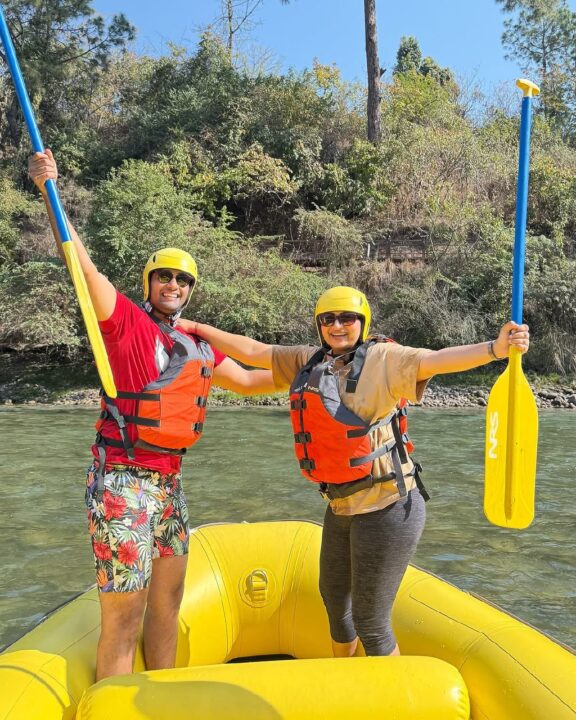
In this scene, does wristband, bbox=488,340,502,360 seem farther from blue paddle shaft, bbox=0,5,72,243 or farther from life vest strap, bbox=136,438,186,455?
blue paddle shaft, bbox=0,5,72,243

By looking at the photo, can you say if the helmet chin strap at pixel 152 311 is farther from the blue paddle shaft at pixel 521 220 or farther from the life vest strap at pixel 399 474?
the blue paddle shaft at pixel 521 220

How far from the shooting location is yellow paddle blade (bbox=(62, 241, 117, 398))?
6.04ft

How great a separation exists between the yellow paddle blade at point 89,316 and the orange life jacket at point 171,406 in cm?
12

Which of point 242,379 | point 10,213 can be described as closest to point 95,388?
point 10,213

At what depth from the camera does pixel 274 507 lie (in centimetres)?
596

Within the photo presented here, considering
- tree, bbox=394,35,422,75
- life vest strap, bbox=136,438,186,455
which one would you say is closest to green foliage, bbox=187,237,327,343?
life vest strap, bbox=136,438,186,455

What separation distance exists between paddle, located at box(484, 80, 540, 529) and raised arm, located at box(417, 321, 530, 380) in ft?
0.15

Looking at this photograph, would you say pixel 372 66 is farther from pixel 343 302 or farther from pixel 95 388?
pixel 343 302

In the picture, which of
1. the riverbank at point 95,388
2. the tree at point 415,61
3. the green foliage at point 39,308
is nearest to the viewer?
the riverbank at point 95,388

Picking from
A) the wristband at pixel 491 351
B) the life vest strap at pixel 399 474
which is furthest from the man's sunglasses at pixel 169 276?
the wristband at pixel 491 351

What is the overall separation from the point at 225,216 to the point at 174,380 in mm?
14691

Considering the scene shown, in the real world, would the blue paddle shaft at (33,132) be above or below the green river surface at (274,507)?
above

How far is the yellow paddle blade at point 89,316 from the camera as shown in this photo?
1.84 metres

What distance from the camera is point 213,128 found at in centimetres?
1958
